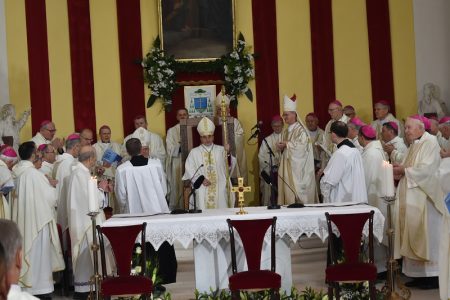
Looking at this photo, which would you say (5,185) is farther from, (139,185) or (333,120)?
(333,120)

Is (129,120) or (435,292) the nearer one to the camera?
(435,292)

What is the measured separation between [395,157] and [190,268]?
121 inches

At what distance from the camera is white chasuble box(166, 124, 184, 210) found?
1373 centimetres

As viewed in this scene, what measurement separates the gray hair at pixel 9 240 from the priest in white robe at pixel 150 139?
33.5 feet

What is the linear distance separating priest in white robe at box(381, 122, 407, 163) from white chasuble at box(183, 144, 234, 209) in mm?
2380

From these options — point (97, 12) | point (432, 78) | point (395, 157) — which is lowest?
point (395, 157)

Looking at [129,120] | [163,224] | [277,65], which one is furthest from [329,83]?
[163,224]

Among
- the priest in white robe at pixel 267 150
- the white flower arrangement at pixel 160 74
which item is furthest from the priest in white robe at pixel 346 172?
the white flower arrangement at pixel 160 74

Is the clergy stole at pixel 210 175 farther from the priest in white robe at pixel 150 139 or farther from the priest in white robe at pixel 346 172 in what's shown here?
the priest in white robe at pixel 346 172

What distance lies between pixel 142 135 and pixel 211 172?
2.60 metres

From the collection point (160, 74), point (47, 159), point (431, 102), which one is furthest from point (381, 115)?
point (47, 159)

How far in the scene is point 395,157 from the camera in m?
10.3

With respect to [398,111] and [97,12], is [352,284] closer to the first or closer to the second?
[398,111]

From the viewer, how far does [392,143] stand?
10.8m
